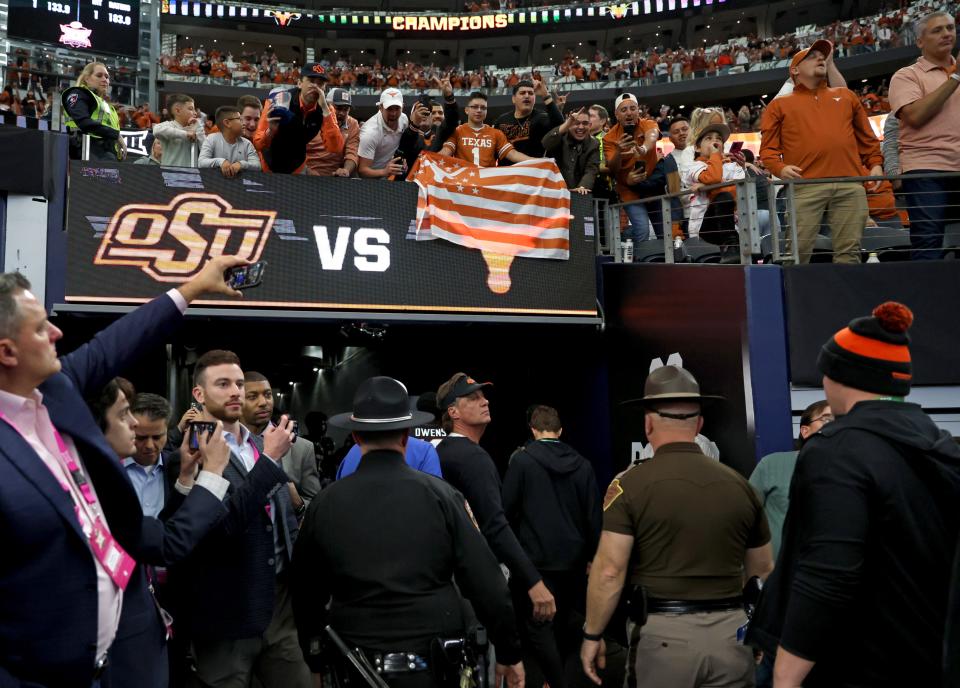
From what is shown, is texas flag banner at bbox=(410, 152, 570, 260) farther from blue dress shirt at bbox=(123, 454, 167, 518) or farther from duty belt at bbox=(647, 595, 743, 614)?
duty belt at bbox=(647, 595, 743, 614)

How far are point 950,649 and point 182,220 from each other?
6.60 metres

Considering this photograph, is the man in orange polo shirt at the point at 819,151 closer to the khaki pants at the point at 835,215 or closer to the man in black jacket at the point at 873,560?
the khaki pants at the point at 835,215

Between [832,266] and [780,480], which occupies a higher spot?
[832,266]

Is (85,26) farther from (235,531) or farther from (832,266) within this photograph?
(235,531)

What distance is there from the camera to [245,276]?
3061 millimetres

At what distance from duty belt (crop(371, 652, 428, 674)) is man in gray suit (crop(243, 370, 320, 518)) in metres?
1.33

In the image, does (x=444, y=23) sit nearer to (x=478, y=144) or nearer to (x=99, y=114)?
(x=478, y=144)

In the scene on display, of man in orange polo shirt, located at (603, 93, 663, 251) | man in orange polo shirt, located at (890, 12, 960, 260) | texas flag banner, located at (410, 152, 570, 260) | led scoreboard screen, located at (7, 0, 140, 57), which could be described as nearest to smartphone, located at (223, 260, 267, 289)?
texas flag banner, located at (410, 152, 570, 260)

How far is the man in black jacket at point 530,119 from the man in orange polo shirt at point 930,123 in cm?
319

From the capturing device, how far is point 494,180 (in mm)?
8453


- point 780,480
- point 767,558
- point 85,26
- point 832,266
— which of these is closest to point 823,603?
point 767,558

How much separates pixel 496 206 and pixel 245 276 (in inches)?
217

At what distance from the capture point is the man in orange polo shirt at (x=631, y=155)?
8938 mm

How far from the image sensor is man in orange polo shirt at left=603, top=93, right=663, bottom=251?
8.94 meters
